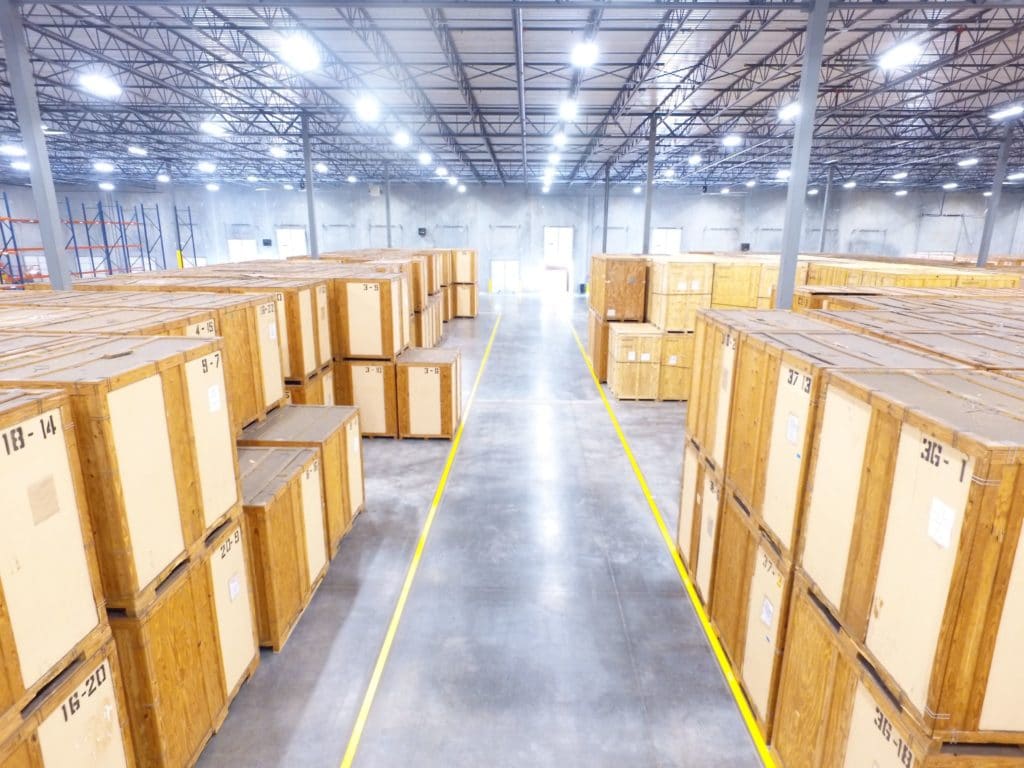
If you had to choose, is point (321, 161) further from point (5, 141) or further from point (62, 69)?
point (62, 69)

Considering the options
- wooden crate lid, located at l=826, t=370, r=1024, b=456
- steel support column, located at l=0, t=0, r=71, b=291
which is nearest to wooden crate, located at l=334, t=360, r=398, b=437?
steel support column, located at l=0, t=0, r=71, b=291

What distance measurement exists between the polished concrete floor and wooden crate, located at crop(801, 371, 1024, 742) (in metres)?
1.91

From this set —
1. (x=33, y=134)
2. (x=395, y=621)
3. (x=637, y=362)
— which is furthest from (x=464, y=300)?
(x=395, y=621)

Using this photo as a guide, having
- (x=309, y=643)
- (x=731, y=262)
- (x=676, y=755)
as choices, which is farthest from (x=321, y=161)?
(x=676, y=755)

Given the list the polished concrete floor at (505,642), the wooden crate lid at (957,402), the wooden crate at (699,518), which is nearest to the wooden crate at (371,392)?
the polished concrete floor at (505,642)

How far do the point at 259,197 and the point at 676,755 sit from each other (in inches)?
1654

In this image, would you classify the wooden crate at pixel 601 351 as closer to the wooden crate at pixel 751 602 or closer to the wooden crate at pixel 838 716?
the wooden crate at pixel 751 602

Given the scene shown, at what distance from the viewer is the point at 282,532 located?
16.5ft

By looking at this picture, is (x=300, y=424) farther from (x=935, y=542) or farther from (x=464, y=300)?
(x=464, y=300)

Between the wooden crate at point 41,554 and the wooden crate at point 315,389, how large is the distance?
464 centimetres

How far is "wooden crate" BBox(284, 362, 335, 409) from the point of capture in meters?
8.12

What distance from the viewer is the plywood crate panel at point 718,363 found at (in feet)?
16.0

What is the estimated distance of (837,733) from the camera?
3.14 meters

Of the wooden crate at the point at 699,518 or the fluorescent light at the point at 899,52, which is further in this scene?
the fluorescent light at the point at 899,52
